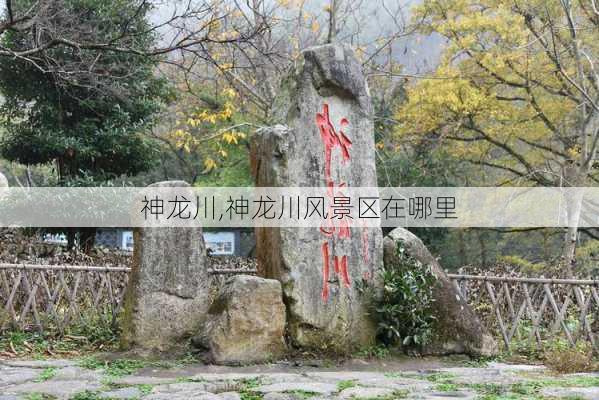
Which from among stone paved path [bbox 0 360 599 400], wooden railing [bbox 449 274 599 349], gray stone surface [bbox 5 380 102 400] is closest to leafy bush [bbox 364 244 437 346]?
stone paved path [bbox 0 360 599 400]

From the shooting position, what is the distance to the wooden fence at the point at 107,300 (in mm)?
6406

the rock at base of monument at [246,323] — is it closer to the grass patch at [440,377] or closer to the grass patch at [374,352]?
the grass patch at [374,352]

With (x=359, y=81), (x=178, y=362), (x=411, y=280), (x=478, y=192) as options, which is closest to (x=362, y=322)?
(x=411, y=280)

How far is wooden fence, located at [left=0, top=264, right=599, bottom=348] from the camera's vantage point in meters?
6.41

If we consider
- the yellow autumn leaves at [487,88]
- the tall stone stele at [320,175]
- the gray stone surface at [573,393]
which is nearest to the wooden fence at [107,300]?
the tall stone stele at [320,175]

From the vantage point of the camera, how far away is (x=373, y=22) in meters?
15.7

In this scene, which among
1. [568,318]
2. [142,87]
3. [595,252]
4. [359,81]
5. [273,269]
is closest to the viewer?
[273,269]

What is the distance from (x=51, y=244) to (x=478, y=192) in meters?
8.09

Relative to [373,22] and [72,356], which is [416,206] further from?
[72,356]

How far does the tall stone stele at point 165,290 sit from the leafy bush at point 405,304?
160 centimetres

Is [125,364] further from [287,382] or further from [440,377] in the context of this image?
[440,377]

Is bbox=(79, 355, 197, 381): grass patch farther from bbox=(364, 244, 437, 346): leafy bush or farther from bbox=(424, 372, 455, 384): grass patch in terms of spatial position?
bbox=(424, 372, 455, 384): grass patch

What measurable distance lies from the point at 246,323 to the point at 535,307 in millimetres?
3671

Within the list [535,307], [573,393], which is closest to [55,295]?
[573,393]
